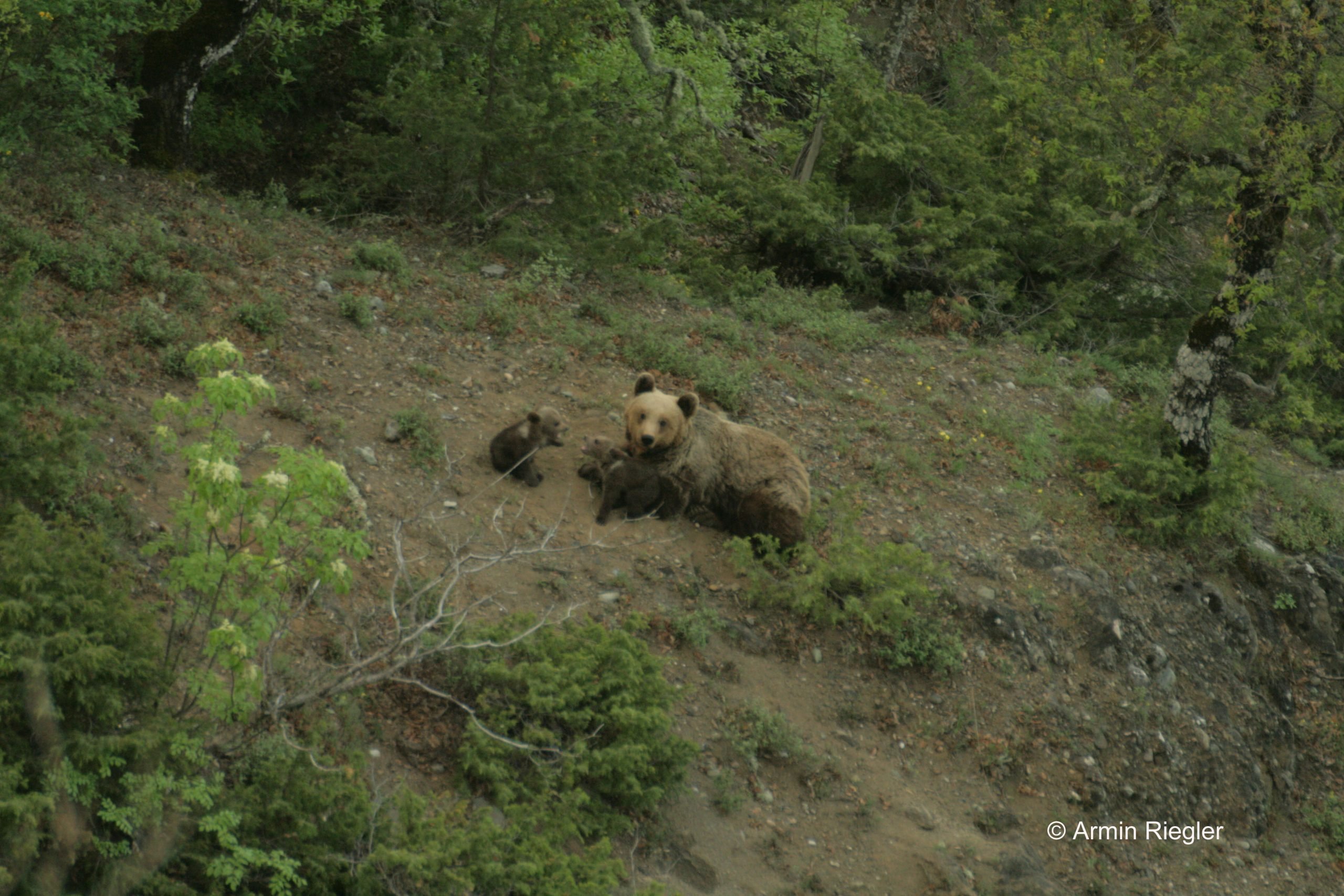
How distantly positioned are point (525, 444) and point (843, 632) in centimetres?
277

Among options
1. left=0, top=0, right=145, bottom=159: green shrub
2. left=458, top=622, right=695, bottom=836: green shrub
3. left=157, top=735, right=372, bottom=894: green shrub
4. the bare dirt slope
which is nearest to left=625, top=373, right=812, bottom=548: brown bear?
the bare dirt slope

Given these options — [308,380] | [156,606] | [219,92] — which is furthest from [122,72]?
[156,606]

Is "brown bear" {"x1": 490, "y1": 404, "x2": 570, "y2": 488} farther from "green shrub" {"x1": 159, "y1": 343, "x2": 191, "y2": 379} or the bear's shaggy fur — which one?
"green shrub" {"x1": 159, "y1": 343, "x2": 191, "y2": 379}

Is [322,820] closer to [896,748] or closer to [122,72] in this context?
[896,748]

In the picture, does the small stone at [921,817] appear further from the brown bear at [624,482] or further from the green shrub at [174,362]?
the green shrub at [174,362]

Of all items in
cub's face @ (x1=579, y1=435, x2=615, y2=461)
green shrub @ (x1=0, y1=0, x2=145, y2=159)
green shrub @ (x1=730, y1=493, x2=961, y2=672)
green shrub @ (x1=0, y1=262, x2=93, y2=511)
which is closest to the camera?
green shrub @ (x1=0, y1=262, x2=93, y2=511)

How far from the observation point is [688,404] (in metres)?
8.55

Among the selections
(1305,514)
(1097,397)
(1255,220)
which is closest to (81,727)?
(1255,220)

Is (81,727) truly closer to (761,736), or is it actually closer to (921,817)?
(761,736)

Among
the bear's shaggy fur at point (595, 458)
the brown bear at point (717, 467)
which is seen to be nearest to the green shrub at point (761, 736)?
the brown bear at point (717, 467)

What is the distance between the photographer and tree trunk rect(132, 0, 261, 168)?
11.3 meters

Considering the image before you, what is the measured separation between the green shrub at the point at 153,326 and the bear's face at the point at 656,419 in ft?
11.1

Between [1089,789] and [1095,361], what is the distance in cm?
705

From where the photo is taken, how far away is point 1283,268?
40.8 feet
